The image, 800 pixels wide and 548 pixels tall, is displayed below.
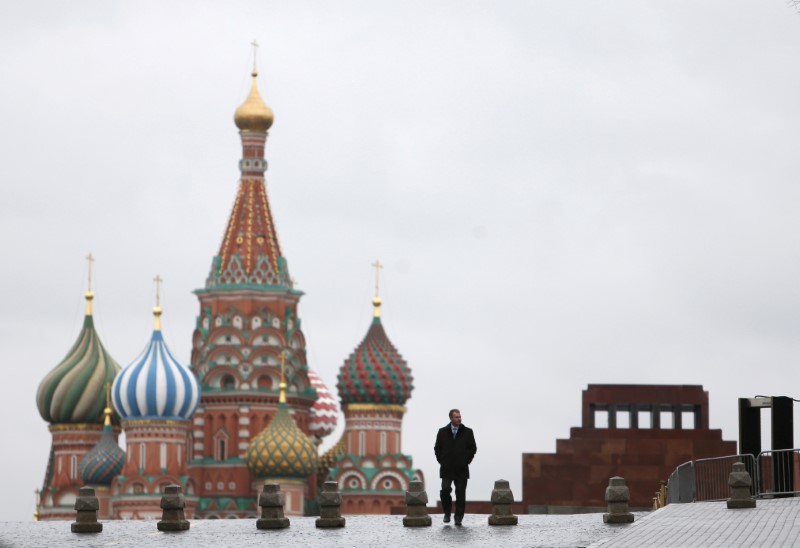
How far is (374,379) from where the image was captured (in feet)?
387

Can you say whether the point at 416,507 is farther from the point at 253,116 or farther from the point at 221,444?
the point at 253,116

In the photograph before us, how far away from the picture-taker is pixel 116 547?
30141 mm

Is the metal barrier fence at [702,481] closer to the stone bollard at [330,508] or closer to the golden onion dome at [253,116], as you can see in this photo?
the stone bollard at [330,508]

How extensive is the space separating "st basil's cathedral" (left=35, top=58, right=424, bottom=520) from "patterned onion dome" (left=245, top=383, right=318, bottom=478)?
0.25ft

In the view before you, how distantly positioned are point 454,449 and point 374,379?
284 feet

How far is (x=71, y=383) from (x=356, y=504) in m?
16.2

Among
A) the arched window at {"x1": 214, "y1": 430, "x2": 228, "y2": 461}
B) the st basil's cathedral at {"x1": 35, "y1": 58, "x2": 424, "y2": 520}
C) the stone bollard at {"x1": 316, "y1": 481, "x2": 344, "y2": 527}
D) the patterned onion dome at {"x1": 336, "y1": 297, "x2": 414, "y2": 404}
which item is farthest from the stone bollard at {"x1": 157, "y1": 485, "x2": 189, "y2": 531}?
the patterned onion dome at {"x1": 336, "y1": 297, "x2": 414, "y2": 404}

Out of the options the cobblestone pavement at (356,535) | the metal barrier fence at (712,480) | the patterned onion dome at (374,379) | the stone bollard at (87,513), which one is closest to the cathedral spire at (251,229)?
the patterned onion dome at (374,379)

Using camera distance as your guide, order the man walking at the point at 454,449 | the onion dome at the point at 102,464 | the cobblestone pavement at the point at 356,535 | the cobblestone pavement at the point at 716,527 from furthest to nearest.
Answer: the onion dome at the point at 102,464
the man walking at the point at 454,449
the cobblestone pavement at the point at 356,535
the cobblestone pavement at the point at 716,527

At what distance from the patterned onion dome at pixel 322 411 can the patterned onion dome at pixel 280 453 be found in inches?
374

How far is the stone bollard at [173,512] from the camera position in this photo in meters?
33.6

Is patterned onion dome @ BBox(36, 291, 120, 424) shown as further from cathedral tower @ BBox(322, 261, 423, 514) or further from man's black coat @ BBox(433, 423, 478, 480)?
Result: man's black coat @ BBox(433, 423, 478, 480)

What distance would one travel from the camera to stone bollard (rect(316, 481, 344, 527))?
111ft

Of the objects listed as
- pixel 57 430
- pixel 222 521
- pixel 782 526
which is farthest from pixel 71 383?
pixel 782 526
